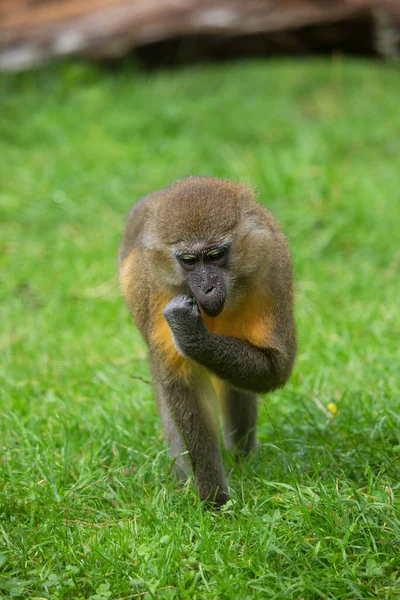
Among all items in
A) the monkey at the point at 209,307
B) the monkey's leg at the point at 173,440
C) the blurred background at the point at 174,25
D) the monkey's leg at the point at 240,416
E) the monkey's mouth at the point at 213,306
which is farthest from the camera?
the blurred background at the point at 174,25

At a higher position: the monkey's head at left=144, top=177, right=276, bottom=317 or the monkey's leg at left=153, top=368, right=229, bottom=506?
the monkey's head at left=144, top=177, right=276, bottom=317

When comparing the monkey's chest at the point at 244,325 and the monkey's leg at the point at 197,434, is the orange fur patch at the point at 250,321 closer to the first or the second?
the monkey's chest at the point at 244,325

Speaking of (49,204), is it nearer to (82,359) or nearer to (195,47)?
(82,359)

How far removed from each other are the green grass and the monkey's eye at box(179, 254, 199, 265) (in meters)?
1.16

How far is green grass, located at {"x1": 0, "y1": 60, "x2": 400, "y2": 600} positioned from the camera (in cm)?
384

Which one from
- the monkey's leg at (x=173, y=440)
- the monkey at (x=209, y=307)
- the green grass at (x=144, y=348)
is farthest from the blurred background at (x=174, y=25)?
the monkey's leg at (x=173, y=440)

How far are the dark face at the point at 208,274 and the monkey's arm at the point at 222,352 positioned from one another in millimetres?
68

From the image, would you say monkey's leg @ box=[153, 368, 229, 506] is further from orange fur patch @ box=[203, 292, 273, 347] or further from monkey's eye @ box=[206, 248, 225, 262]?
monkey's eye @ box=[206, 248, 225, 262]

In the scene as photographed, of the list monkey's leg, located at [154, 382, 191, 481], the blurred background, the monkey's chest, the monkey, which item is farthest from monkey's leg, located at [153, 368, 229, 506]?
the blurred background

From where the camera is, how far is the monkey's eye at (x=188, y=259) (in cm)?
423

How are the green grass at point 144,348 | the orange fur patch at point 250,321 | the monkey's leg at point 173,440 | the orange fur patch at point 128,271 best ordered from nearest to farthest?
the green grass at point 144,348, the orange fur patch at point 250,321, the monkey's leg at point 173,440, the orange fur patch at point 128,271

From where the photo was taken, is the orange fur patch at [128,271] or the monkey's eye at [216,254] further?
the orange fur patch at [128,271]

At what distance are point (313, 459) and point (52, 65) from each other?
8850 mm

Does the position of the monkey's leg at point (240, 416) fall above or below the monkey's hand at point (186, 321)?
below
